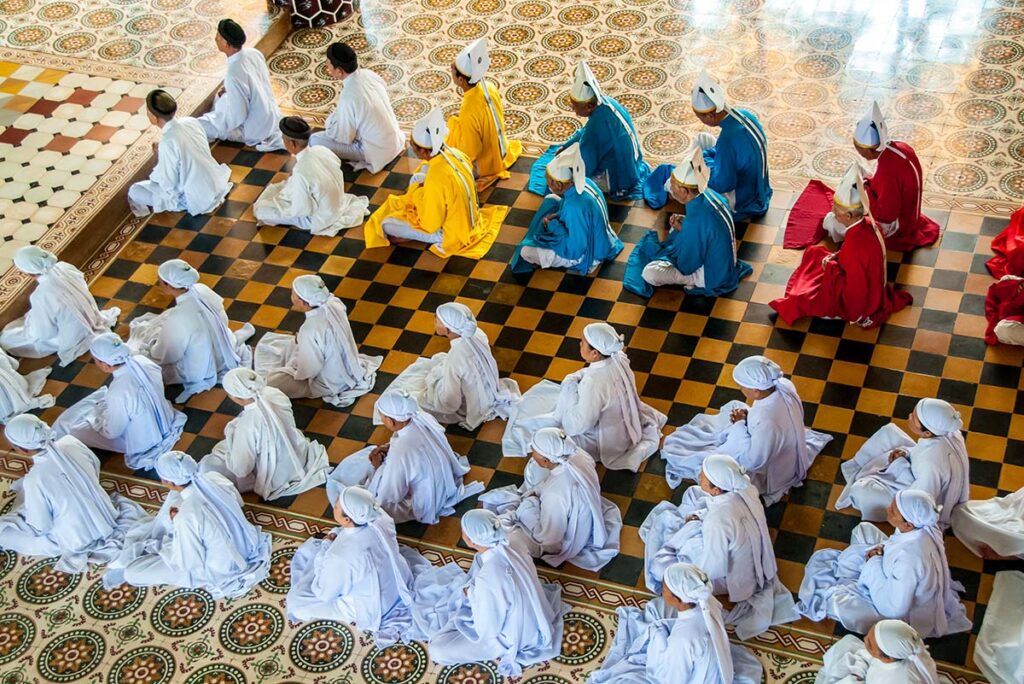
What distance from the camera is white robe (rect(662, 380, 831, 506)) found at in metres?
8.05

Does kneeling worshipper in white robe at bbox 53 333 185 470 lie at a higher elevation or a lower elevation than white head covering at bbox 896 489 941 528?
lower

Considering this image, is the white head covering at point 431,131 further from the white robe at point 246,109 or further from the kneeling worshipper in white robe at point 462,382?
the white robe at point 246,109

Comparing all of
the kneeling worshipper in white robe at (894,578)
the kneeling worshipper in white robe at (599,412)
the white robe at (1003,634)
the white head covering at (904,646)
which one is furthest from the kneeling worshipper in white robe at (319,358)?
the white robe at (1003,634)

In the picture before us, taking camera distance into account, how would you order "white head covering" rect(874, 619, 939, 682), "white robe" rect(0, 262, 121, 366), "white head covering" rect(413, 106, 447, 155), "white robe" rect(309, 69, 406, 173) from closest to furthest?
"white head covering" rect(874, 619, 939, 682) < "white robe" rect(0, 262, 121, 366) < "white head covering" rect(413, 106, 447, 155) < "white robe" rect(309, 69, 406, 173)

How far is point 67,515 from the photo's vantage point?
8125 mm

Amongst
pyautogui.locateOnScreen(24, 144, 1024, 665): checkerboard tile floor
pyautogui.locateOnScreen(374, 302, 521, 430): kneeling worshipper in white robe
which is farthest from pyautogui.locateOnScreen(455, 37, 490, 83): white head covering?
pyautogui.locateOnScreen(374, 302, 521, 430): kneeling worshipper in white robe

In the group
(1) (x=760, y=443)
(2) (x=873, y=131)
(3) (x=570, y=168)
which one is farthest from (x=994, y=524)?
(3) (x=570, y=168)

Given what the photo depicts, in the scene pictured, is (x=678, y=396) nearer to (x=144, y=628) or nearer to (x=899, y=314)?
(x=899, y=314)

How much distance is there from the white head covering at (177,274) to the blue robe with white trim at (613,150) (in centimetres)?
334

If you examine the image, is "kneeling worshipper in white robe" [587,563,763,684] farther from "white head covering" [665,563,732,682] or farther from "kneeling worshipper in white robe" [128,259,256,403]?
"kneeling worshipper in white robe" [128,259,256,403]

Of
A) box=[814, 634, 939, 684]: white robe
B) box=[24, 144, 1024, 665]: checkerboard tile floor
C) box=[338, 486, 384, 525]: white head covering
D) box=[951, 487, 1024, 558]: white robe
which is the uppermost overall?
box=[338, 486, 384, 525]: white head covering

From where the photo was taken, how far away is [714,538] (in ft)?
24.2

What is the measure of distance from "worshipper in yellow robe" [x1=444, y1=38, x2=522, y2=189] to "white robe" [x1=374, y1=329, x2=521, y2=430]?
Result: 8.70 ft

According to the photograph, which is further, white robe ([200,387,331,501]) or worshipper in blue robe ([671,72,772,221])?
worshipper in blue robe ([671,72,772,221])
